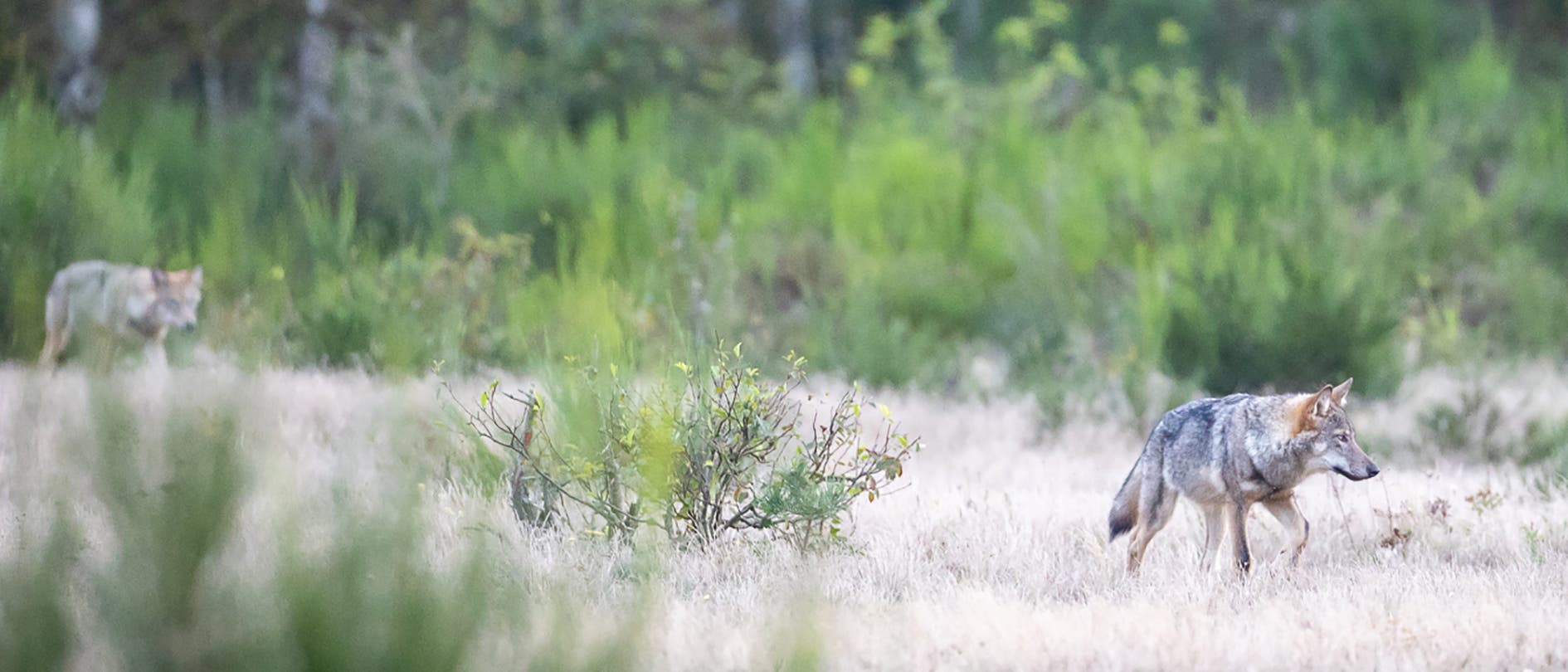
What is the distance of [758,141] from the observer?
14562mm

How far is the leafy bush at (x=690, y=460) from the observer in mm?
5074

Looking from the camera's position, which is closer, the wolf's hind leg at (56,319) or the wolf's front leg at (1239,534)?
the wolf's front leg at (1239,534)

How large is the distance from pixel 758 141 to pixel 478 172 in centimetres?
275

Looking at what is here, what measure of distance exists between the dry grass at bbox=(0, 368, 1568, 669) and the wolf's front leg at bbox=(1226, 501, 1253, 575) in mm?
82

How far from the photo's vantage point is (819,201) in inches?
490

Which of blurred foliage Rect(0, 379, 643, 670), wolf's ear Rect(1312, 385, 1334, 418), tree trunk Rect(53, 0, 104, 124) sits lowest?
blurred foliage Rect(0, 379, 643, 670)

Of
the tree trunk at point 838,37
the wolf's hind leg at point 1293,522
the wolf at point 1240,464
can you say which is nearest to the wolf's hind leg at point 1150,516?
the wolf at point 1240,464

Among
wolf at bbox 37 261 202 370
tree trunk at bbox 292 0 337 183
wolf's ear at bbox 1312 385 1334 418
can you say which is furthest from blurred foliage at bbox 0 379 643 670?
tree trunk at bbox 292 0 337 183

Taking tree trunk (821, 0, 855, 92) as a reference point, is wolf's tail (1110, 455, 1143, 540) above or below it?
below

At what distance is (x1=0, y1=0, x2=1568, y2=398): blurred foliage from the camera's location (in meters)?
8.68

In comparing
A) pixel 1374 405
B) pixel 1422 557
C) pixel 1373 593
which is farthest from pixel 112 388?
pixel 1374 405

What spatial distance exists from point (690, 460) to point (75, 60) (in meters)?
6.79

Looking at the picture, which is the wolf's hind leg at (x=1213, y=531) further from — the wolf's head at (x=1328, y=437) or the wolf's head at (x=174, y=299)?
the wolf's head at (x=174, y=299)

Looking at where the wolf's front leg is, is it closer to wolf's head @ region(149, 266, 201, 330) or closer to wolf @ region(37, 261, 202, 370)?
wolf @ region(37, 261, 202, 370)
